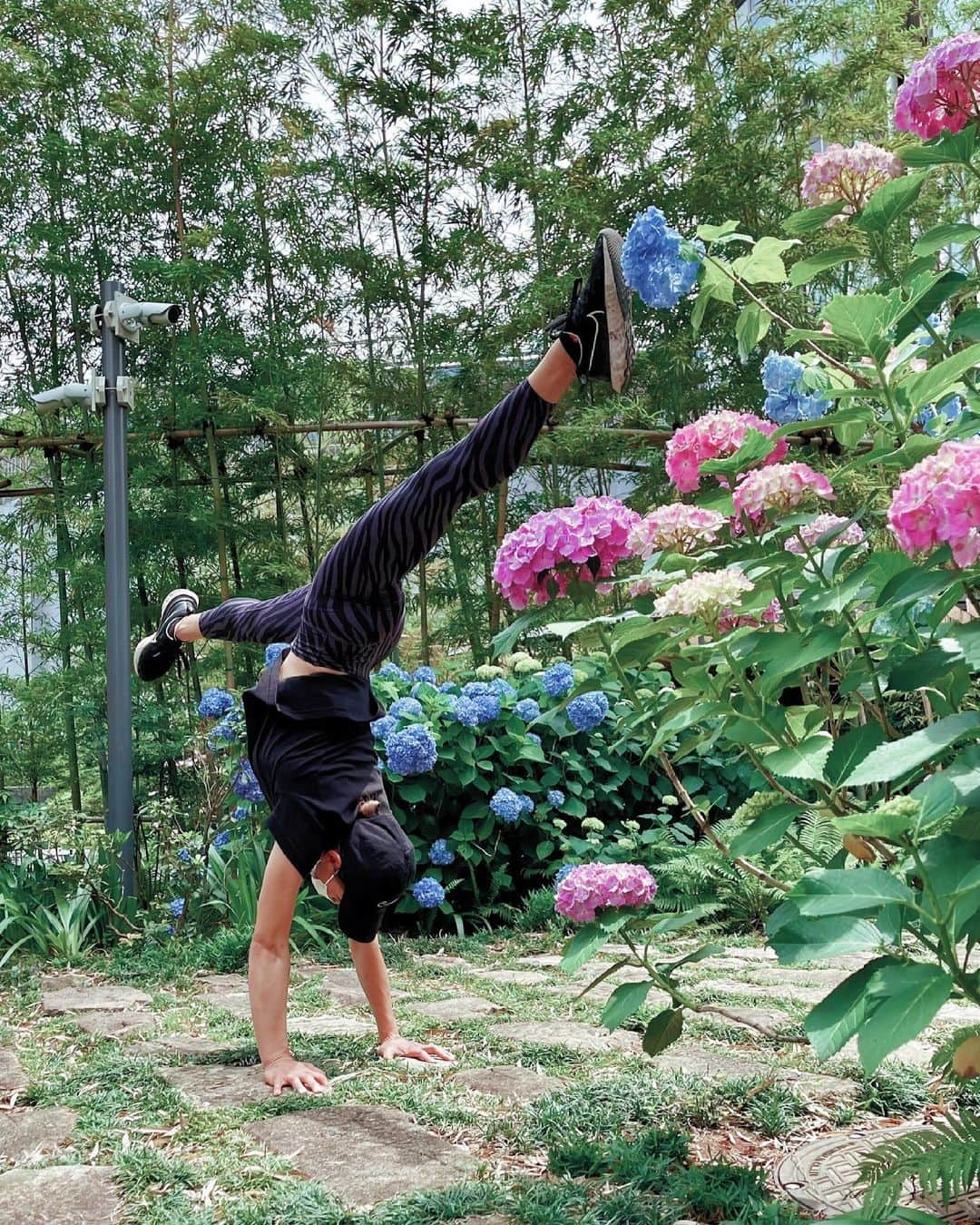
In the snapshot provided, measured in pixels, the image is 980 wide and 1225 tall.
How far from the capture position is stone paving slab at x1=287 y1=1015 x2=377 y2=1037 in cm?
262

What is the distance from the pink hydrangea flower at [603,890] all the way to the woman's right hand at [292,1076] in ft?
2.32

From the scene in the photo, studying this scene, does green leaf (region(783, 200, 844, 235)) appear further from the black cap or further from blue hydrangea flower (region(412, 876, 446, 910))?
blue hydrangea flower (region(412, 876, 446, 910))

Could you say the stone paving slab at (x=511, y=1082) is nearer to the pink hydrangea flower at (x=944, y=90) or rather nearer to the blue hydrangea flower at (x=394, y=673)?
the pink hydrangea flower at (x=944, y=90)

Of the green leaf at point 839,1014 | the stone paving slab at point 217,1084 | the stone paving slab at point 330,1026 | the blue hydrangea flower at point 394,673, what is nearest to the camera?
the green leaf at point 839,1014

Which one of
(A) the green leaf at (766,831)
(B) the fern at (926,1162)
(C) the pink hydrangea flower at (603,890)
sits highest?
(A) the green leaf at (766,831)

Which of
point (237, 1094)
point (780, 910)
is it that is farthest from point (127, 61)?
point (780, 910)

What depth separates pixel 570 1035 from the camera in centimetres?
250

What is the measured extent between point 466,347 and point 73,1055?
4215 millimetres

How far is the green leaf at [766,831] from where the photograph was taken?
1222 millimetres

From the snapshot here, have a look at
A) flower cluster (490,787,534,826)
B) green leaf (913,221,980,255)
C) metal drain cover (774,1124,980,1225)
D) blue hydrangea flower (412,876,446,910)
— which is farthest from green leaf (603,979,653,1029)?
flower cluster (490,787,534,826)

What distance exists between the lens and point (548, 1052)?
2.31 m

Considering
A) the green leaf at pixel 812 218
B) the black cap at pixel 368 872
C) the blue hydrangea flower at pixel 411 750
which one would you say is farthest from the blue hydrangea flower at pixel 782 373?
the blue hydrangea flower at pixel 411 750

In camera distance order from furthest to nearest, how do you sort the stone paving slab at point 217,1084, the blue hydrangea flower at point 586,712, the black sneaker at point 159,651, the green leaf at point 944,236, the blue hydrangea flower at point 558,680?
the blue hydrangea flower at point 558,680
the blue hydrangea flower at point 586,712
the black sneaker at point 159,651
the stone paving slab at point 217,1084
the green leaf at point 944,236

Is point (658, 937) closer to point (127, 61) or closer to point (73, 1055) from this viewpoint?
point (73, 1055)
